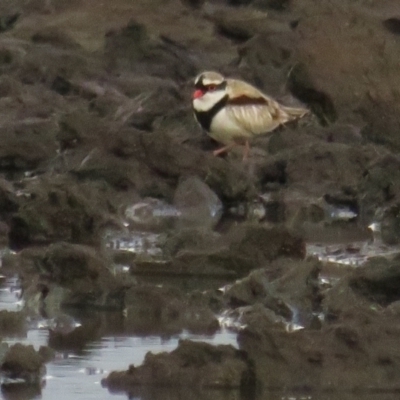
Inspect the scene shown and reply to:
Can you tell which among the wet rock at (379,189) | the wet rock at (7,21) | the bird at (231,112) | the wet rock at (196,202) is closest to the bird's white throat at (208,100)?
the bird at (231,112)

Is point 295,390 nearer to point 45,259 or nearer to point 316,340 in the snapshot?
point 316,340

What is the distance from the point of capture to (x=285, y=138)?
16.4 meters

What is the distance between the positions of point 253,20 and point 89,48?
2344mm

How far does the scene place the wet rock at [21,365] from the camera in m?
8.20

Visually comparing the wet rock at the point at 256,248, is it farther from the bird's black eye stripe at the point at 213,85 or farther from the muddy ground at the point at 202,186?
the bird's black eye stripe at the point at 213,85

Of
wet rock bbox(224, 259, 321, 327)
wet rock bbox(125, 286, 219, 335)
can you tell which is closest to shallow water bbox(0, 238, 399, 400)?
wet rock bbox(125, 286, 219, 335)

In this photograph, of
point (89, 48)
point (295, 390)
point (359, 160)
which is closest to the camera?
point (295, 390)

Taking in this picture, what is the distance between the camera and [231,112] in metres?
15.8

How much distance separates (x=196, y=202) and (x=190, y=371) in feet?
19.6

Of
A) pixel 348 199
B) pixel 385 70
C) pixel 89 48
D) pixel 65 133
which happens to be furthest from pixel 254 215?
pixel 89 48

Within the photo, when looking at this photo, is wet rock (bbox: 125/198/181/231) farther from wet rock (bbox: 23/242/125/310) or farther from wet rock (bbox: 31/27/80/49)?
wet rock (bbox: 31/27/80/49)

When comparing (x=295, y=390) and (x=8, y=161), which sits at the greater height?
(x=295, y=390)

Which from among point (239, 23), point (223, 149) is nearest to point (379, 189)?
point (223, 149)

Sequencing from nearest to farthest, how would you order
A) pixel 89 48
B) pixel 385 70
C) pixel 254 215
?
pixel 254 215, pixel 385 70, pixel 89 48
